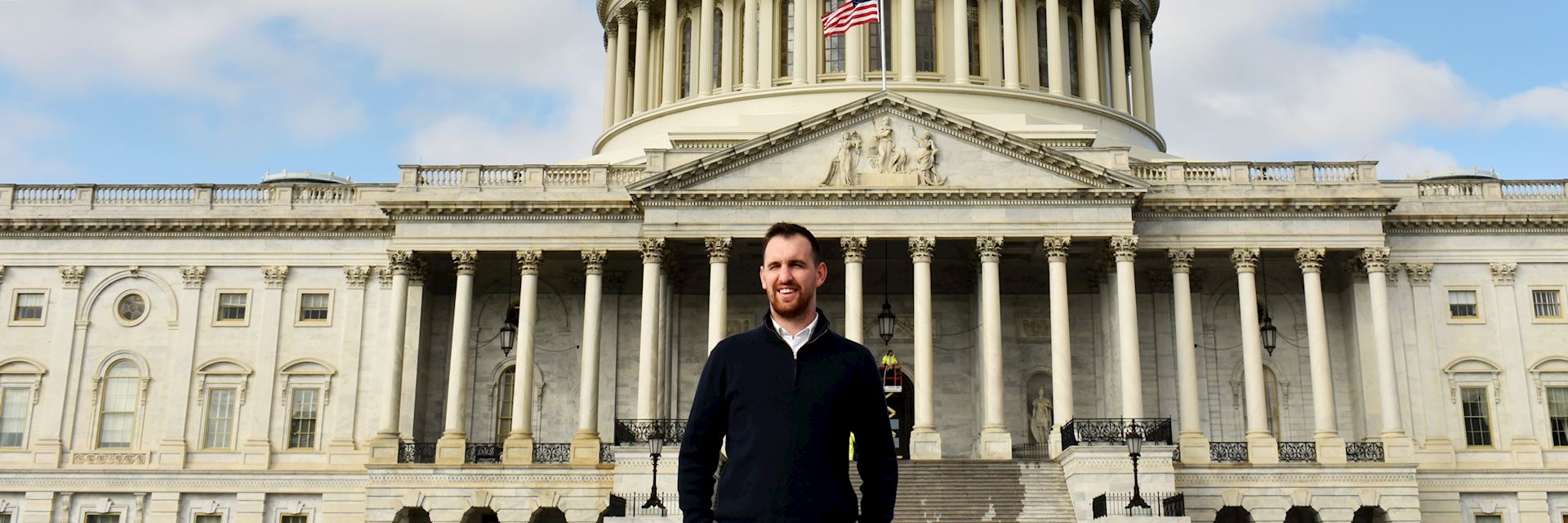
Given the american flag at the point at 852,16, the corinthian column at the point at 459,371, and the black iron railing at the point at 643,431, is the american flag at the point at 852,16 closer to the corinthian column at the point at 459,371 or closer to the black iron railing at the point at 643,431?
the corinthian column at the point at 459,371

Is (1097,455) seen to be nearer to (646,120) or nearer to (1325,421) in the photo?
(1325,421)

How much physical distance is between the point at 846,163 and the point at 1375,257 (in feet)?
49.5

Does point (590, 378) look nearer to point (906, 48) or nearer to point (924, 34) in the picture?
point (906, 48)

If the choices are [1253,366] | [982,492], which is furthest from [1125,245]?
[982,492]

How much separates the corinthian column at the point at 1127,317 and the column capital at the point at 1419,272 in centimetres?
974

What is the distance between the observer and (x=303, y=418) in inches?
1718

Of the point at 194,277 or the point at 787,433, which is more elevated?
the point at 194,277

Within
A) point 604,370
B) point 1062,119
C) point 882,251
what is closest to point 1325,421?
point 882,251

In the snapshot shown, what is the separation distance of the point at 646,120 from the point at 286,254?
53.0 feet

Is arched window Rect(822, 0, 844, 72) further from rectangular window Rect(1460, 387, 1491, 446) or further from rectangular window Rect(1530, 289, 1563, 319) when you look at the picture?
rectangular window Rect(1530, 289, 1563, 319)

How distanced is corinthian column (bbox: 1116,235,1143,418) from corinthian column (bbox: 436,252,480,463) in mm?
18152

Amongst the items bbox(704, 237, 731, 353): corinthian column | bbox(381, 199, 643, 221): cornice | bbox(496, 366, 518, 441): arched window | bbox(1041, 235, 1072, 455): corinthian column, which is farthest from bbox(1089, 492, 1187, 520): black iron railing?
bbox(496, 366, 518, 441): arched window

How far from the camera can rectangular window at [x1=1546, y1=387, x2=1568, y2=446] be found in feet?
138

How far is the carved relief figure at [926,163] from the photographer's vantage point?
3962 cm
